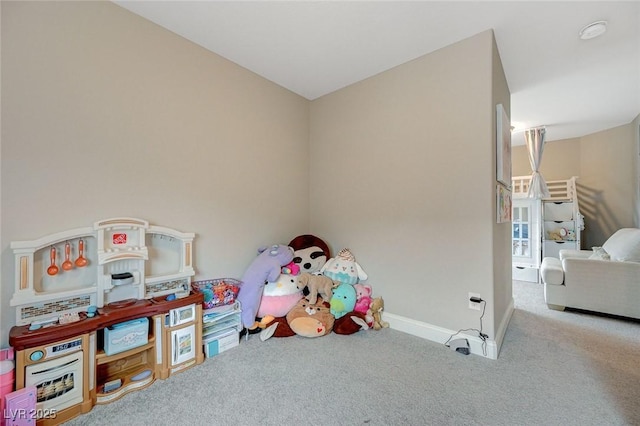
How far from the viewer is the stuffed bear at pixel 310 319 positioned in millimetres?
2230

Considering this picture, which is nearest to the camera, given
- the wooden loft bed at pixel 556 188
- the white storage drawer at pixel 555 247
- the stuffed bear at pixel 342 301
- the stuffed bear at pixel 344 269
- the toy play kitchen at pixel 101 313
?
the toy play kitchen at pixel 101 313

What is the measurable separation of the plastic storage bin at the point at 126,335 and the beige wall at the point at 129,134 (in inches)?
19.5

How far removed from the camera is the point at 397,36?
2064mm

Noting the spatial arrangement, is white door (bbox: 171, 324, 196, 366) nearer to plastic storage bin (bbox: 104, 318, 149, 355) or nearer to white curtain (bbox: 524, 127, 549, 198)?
plastic storage bin (bbox: 104, 318, 149, 355)

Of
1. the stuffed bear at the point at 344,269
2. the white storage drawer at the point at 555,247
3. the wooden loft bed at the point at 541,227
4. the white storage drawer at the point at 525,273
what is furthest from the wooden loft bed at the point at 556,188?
the stuffed bear at the point at 344,269

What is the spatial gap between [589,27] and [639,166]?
303cm

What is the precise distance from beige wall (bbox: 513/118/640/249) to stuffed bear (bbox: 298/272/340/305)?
469 cm

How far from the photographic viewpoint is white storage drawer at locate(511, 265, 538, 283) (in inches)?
160

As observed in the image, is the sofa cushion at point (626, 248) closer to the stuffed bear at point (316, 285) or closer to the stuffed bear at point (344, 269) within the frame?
the stuffed bear at point (344, 269)

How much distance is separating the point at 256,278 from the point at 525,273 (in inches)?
174

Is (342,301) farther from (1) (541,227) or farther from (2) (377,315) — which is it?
(1) (541,227)

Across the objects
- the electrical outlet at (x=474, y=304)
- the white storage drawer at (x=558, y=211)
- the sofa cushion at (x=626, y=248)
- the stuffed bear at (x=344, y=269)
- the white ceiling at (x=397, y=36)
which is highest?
the white ceiling at (x=397, y=36)

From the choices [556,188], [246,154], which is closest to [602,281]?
[556,188]

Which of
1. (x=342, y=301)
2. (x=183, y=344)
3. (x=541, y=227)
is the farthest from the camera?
(x=541, y=227)
